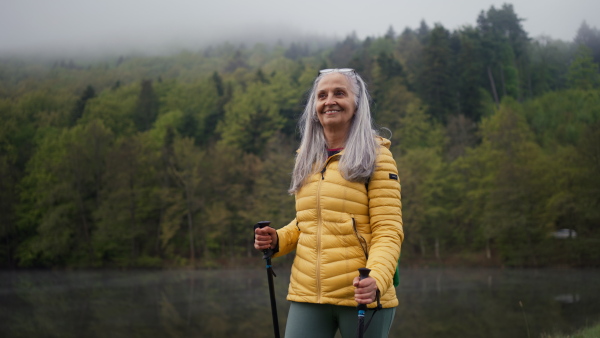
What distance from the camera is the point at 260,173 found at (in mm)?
43312

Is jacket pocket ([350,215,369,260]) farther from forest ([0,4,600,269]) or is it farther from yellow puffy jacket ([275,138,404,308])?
forest ([0,4,600,269])

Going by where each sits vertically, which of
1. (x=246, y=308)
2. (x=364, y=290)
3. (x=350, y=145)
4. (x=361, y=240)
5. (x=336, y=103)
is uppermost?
(x=336, y=103)

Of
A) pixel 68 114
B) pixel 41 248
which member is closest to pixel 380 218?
pixel 41 248

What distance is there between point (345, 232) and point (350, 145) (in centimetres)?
40

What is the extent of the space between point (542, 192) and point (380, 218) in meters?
36.5

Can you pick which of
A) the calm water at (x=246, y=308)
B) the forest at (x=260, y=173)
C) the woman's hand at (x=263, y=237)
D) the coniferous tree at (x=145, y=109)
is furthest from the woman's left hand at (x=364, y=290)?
the coniferous tree at (x=145, y=109)

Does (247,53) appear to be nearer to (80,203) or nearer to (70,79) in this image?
(70,79)

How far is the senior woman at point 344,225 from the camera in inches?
Result: 107

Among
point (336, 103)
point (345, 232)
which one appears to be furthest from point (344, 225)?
point (336, 103)

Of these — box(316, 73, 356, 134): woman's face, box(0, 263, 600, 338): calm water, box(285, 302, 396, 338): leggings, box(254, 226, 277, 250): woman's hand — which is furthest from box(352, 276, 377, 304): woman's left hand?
box(0, 263, 600, 338): calm water

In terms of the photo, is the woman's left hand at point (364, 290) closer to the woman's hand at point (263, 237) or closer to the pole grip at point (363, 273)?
the pole grip at point (363, 273)

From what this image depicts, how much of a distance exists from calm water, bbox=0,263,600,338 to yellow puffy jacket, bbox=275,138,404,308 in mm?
8151

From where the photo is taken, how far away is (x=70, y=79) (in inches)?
3130

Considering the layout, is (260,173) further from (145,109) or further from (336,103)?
(336,103)
